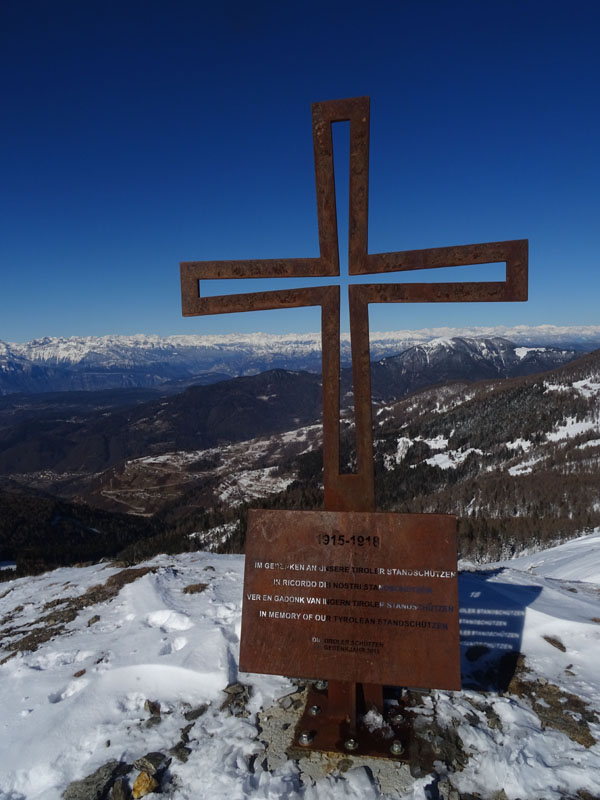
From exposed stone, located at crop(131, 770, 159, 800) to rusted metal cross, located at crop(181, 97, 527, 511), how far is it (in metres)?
3.46

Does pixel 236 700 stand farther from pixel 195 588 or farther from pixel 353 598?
pixel 195 588

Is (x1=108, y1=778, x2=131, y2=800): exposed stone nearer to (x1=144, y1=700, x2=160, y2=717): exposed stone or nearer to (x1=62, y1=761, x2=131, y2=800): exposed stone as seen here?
(x1=62, y1=761, x2=131, y2=800): exposed stone

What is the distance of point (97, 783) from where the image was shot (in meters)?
4.82

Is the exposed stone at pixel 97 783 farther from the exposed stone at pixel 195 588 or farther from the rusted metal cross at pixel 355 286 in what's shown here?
the exposed stone at pixel 195 588

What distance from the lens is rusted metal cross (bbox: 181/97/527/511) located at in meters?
5.51

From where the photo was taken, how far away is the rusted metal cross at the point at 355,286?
217 inches

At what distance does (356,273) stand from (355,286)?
169 mm

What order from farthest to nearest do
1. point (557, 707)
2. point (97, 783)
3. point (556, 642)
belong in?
1. point (556, 642)
2. point (557, 707)
3. point (97, 783)

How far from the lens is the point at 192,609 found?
9.16m

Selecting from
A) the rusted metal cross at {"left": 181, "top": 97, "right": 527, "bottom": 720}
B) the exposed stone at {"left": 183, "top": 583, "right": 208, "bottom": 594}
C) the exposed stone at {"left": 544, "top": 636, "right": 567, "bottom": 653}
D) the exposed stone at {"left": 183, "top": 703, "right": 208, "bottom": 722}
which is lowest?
the exposed stone at {"left": 183, "top": 583, "right": 208, "bottom": 594}

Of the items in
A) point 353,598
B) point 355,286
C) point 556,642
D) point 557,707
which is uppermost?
point 355,286

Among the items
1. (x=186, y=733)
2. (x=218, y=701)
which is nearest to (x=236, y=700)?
(x=218, y=701)

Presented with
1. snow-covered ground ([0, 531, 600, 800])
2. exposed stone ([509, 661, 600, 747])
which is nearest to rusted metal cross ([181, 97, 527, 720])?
snow-covered ground ([0, 531, 600, 800])

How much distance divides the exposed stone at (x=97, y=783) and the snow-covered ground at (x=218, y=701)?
10 cm
